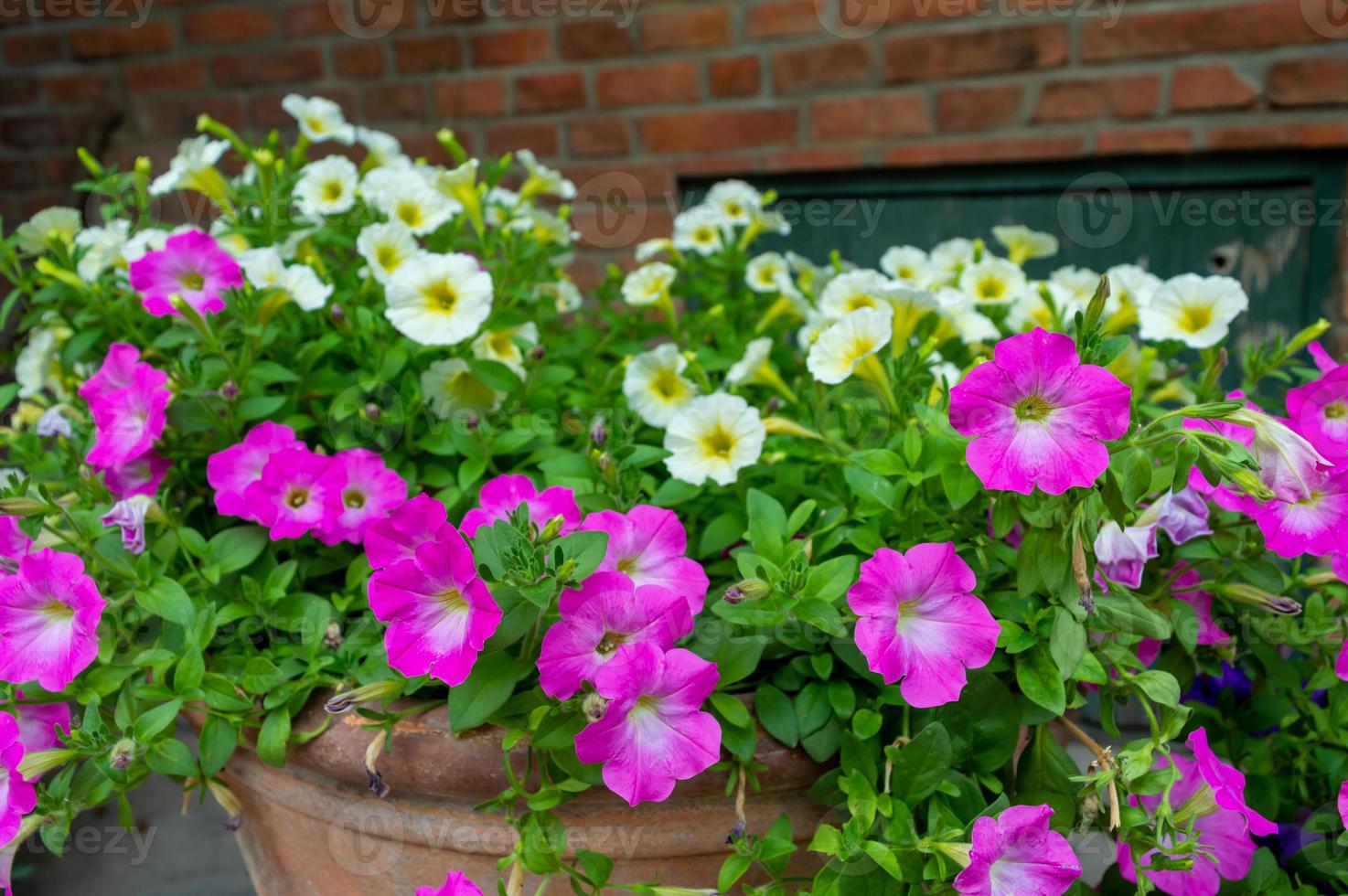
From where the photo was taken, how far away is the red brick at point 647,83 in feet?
5.65

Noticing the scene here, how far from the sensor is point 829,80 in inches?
64.9

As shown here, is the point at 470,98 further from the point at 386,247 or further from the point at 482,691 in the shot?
the point at 482,691

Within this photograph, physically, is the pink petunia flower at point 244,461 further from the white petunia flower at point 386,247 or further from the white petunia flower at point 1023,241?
the white petunia flower at point 1023,241

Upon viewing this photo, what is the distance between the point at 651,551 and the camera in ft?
2.11

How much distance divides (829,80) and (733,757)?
134 cm

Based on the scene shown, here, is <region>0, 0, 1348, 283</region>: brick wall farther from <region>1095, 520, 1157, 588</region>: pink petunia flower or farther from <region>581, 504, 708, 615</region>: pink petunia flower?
<region>581, 504, 708, 615</region>: pink petunia flower

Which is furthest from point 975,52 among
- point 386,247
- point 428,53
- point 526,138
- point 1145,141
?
point 386,247

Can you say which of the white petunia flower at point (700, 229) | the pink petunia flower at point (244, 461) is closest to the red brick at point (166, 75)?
the white petunia flower at point (700, 229)

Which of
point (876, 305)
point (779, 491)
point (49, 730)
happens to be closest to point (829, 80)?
point (876, 305)

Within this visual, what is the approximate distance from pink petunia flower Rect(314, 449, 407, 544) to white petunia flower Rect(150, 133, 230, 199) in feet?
1.51

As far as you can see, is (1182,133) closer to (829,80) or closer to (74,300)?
(829,80)

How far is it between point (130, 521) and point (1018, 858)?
64 cm

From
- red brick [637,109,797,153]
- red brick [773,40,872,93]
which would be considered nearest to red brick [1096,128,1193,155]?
red brick [773,40,872,93]

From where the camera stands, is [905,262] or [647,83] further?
[647,83]
